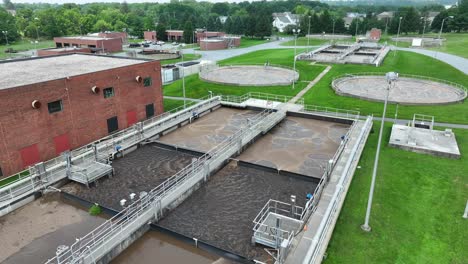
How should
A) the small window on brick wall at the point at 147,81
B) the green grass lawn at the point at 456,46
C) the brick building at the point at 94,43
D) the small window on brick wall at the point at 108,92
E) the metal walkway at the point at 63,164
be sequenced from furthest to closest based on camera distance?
1. the brick building at the point at 94,43
2. the green grass lawn at the point at 456,46
3. the small window on brick wall at the point at 147,81
4. the small window on brick wall at the point at 108,92
5. the metal walkway at the point at 63,164

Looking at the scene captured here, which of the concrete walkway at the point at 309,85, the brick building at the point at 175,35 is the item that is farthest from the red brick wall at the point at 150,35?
the concrete walkway at the point at 309,85

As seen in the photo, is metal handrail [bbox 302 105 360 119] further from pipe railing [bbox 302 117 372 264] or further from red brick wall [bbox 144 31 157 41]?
red brick wall [bbox 144 31 157 41]

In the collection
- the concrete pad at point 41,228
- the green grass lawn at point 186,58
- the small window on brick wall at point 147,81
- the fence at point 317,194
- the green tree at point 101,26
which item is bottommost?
the concrete pad at point 41,228

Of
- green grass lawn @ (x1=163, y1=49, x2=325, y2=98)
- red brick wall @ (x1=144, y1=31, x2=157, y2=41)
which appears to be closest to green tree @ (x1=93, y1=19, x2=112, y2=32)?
red brick wall @ (x1=144, y1=31, x2=157, y2=41)

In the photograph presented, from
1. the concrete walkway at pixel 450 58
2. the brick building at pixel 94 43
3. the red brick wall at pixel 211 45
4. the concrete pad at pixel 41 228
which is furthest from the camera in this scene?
the red brick wall at pixel 211 45

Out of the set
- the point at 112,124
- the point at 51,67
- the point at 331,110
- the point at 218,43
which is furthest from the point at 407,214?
the point at 218,43

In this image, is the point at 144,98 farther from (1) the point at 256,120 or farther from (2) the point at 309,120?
(2) the point at 309,120

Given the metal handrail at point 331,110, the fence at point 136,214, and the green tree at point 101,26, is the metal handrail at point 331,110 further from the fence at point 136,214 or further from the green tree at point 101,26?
the green tree at point 101,26
